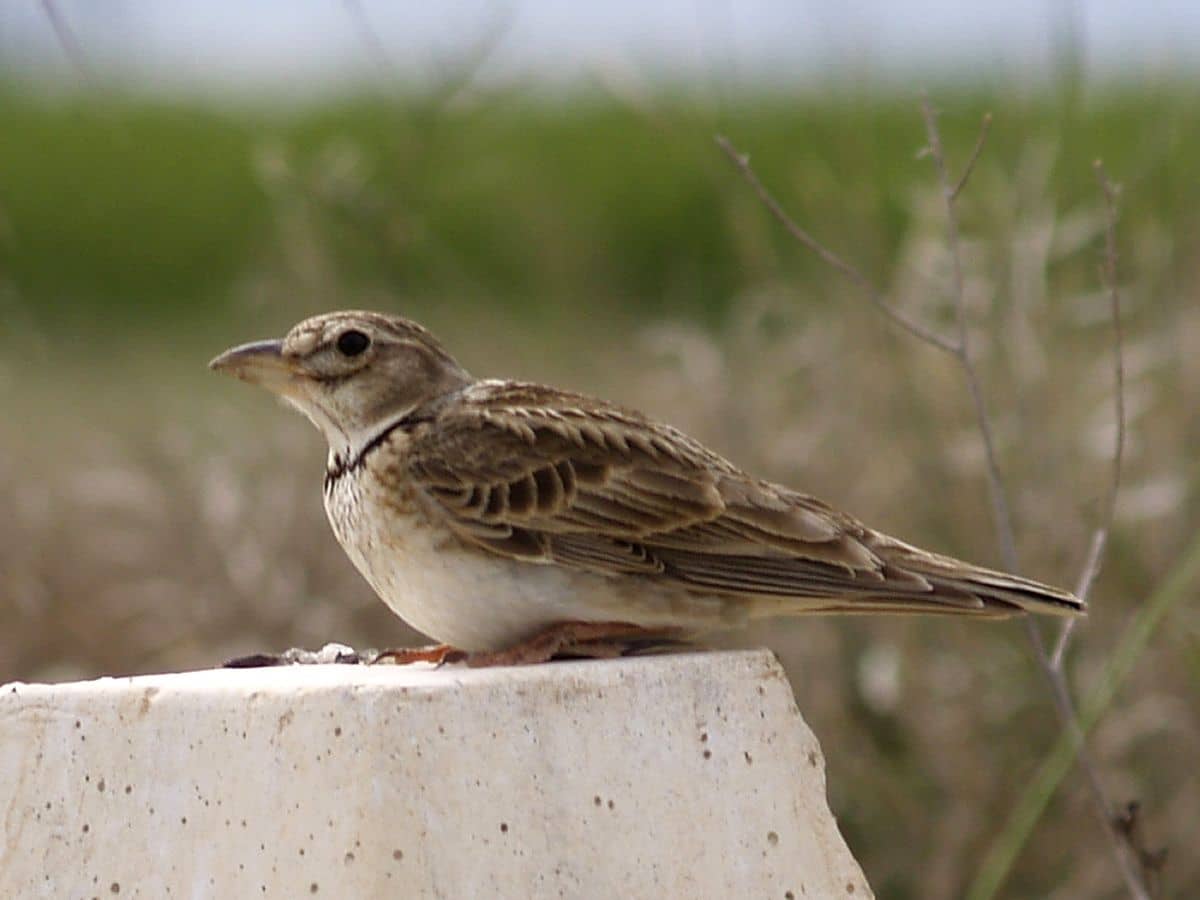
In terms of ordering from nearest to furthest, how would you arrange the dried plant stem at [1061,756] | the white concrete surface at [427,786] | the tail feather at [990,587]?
1. the white concrete surface at [427,786]
2. the tail feather at [990,587]
3. the dried plant stem at [1061,756]

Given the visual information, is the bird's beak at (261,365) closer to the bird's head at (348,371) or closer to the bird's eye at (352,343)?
the bird's head at (348,371)

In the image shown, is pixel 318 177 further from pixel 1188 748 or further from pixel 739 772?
pixel 739 772

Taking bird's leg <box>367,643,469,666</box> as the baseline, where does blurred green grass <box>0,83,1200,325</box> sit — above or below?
below

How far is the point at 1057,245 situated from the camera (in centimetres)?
793

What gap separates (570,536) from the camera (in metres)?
4.34

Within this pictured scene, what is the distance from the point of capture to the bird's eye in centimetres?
469

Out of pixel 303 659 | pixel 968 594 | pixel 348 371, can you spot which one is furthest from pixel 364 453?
pixel 968 594

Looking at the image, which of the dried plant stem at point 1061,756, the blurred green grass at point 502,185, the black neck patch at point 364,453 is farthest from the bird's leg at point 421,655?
the blurred green grass at point 502,185

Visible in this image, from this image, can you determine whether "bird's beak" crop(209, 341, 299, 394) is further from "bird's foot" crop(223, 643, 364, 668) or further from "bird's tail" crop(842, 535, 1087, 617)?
"bird's tail" crop(842, 535, 1087, 617)

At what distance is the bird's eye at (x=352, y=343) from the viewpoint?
4691 mm

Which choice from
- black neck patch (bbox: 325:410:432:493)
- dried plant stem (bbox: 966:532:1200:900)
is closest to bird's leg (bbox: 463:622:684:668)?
black neck patch (bbox: 325:410:432:493)

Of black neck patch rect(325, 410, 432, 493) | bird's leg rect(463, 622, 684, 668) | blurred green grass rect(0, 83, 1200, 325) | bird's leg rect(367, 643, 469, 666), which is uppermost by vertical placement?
black neck patch rect(325, 410, 432, 493)

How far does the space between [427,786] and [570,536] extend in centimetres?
85

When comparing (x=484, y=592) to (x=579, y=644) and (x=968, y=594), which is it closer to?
(x=579, y=644)
